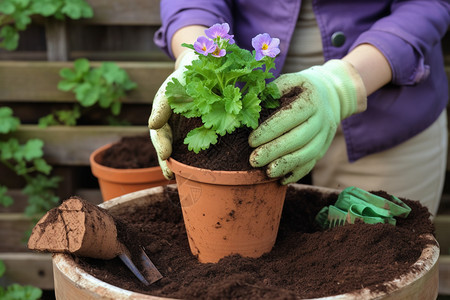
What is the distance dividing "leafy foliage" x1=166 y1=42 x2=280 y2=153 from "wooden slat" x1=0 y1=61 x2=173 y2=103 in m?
1.40

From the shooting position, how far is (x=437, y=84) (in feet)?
5.66

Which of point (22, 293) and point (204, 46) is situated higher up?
point (204, 46)

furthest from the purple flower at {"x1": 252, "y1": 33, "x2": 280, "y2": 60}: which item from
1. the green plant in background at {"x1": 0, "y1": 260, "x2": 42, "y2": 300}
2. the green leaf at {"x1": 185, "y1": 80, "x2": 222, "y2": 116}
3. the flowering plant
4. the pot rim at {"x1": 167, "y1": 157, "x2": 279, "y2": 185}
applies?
the green plant in background at {"x1": 0, "y1": 260, "x2": 42, "y2": 300}

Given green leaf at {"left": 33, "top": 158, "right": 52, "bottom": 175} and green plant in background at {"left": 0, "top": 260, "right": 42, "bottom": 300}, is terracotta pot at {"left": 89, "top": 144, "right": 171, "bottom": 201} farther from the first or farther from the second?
green plant in background at {"left": 0, "top": 260, "right": 42, "bottom": 300}

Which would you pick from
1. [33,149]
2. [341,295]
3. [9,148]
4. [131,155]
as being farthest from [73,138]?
[341,295]

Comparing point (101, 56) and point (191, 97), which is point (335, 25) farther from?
point (101, 56)

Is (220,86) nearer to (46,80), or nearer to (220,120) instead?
(220,120)

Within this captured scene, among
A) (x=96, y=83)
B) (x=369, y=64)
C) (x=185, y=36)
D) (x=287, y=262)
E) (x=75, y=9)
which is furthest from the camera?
(x=96, y=83)

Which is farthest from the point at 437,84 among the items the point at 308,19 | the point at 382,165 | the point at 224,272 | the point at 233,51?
the point at 224,272

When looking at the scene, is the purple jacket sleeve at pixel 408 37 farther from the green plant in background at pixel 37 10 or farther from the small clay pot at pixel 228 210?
the green plant in background at pixel 37 10

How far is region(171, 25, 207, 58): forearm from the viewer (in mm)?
1492

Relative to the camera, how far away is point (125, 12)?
2.43m

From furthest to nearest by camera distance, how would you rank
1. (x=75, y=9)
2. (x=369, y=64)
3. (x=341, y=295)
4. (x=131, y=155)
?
(x=75, y=9), (x=131, y=155), (x=369, y=64), (x=341, y=295)

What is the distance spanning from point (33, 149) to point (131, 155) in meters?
0.65
